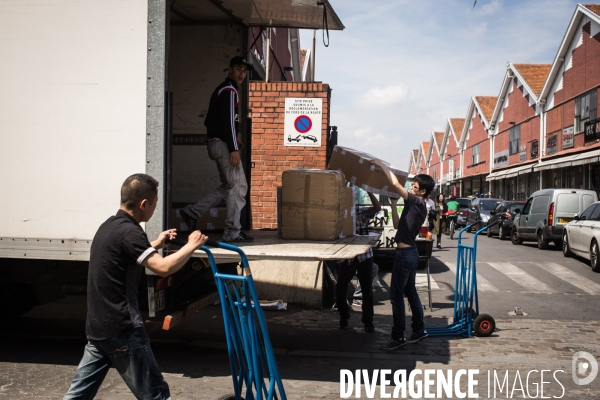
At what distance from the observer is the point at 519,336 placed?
793 centimetres

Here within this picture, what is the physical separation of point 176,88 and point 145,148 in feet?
11.7

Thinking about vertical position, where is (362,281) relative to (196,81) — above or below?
below

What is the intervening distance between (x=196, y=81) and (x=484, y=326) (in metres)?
4.95

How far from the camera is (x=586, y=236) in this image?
590 inches

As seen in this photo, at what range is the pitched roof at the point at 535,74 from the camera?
4058cm

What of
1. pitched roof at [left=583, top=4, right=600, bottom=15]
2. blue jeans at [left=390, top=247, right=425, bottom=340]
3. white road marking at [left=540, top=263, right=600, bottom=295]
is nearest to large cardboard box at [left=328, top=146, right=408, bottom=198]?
blue jeans at [left=390, top=247, right=425, bottom=340]

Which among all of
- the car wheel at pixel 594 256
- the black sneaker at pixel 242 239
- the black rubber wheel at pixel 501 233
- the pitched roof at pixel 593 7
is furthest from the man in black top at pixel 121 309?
the pitched roof at pixel 593 7

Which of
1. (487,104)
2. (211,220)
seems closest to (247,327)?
(211,220)

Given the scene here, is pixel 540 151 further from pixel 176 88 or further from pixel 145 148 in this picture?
pixel 145 148

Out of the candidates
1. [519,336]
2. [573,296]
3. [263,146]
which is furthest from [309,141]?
[573,296]

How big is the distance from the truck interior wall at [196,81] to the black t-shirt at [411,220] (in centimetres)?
295

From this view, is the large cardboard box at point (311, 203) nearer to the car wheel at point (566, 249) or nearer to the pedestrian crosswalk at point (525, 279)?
the pedestrian crosswalk at point (525, 279)

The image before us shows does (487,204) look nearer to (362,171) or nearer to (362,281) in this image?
(362,281)

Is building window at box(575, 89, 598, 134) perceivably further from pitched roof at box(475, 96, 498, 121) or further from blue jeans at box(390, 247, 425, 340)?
blue jeans at box(390, 247, 425, 340)
